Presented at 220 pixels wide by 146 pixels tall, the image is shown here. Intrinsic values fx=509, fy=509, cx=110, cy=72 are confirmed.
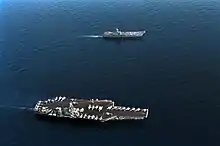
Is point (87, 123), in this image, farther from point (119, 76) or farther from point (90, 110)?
point (119, 76)

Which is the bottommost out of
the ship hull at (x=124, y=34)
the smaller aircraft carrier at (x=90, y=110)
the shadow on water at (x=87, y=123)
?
the shadow on water at (x=87, y=123)

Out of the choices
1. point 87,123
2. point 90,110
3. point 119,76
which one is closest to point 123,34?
point 119,76

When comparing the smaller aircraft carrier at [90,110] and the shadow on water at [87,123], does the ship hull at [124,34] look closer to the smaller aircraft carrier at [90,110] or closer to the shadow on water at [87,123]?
the smaller aircraft carrier at [90,110]

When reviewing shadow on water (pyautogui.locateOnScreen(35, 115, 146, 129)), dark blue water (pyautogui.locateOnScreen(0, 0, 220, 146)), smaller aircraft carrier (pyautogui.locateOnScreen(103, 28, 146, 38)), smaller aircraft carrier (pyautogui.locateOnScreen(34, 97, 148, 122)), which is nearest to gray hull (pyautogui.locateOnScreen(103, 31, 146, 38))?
smaller aircraft carrier (pyautogui.locateOnScreen(103, 28, 146, 38))

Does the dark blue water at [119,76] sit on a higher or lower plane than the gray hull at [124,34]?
lower

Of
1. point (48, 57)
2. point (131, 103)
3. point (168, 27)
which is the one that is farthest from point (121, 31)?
point (131, 103)

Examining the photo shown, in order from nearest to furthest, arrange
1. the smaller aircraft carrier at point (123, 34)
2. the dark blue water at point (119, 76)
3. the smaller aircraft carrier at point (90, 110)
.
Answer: the dark blue water at point (119, 76)
the smaller aircraft carrier at point (90, 110)
the smaller aircraft carrier at point (123, 34)

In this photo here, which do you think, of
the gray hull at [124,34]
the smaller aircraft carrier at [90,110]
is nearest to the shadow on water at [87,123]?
the smaller aircraft carrier at [90,110]

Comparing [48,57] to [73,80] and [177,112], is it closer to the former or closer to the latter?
[73,80]
